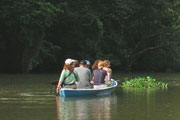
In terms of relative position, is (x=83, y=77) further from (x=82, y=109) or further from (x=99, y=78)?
(x=82, y=109)

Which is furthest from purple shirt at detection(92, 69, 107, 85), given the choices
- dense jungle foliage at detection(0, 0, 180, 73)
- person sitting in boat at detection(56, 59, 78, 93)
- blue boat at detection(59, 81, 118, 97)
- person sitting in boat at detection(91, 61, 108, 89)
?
dense jungle foliage at detection(0, 0, 180, 73)

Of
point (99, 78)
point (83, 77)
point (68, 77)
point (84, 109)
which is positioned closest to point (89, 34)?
point (99, 78)

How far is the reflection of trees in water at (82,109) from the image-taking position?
11.3 meters

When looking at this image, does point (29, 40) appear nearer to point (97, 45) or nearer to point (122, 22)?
point (97, 45)

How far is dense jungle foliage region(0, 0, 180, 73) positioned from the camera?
133 ft

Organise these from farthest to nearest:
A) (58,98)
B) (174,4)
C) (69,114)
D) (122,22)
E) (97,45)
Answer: (174,4)
(122,22)
(97,45)
(58,98)
(69,114)

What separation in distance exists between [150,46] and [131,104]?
4368 centimetres

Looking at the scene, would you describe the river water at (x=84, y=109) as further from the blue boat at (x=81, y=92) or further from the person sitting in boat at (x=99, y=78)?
the person sitting in boat at (x=99, y=78)

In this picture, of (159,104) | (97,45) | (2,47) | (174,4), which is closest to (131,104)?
(159,104)

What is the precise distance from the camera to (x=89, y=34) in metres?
47.9

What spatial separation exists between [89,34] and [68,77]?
3112 cm

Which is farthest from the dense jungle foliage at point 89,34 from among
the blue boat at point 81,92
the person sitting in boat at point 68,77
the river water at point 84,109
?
the river water at point 84,109

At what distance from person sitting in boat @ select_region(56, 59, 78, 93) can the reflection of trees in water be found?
65 centimetres

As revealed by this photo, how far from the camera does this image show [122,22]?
54.4 meters
